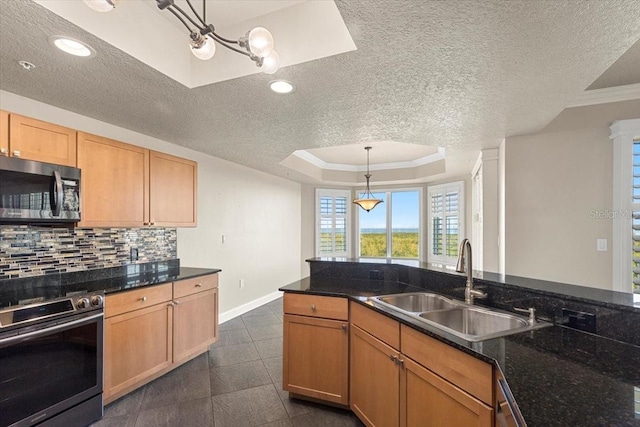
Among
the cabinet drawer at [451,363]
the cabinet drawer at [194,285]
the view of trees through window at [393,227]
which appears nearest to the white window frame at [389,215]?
the view of trees through window at [393,227]

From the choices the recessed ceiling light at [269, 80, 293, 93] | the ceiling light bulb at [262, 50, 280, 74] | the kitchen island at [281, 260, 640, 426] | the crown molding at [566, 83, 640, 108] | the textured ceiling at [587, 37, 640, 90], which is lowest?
the kitchen island at [281, 260, 640, 426]

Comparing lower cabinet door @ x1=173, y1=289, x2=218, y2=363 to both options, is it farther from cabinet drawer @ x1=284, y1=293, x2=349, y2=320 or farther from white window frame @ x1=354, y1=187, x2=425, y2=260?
white window frame @ x1=354, y1=187, x2=425, y2=260

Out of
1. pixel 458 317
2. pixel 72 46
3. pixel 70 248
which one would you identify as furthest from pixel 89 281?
pixel 458 317

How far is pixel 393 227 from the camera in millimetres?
6855

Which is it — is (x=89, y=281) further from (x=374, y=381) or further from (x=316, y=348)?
(x=374, y=381)

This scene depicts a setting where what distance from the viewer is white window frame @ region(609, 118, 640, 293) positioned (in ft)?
8.91

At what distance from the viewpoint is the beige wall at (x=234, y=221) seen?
3059 mm

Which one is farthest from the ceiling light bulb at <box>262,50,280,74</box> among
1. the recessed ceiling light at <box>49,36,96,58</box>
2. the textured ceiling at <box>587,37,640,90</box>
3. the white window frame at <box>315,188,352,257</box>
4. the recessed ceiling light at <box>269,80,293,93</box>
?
the white window frame at <box>315,188,352,257</box>

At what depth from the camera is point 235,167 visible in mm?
4648

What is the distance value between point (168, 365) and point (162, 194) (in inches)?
61.6

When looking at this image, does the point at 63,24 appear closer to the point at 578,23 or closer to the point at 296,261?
the point at 578,23

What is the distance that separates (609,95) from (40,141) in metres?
4.57

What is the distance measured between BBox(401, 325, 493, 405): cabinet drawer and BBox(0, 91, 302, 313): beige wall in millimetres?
2968

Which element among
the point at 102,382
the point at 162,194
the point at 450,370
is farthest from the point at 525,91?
the point at 102,382
